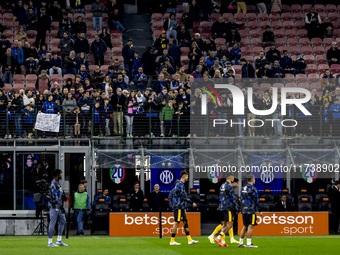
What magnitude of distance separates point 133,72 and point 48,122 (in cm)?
505

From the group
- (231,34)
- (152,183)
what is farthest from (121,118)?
(231,34)

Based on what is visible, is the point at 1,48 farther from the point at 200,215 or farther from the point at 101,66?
the point at 200,215

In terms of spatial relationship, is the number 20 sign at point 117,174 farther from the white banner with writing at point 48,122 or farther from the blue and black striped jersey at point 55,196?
the blue and black striped jersey at point 55,196

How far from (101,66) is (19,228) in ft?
28.7

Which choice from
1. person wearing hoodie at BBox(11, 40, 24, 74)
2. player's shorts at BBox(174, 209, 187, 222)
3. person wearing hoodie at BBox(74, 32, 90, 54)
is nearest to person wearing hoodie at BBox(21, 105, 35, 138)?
person wearing hoodie at BBox(11, 40, 24, 74)

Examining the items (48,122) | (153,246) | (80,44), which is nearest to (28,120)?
(48,122)

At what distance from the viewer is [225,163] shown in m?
33.8

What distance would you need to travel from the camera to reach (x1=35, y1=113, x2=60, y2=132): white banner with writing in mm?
32281

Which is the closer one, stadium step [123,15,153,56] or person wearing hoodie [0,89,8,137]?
person wearing hoodie [0,89,8,137]

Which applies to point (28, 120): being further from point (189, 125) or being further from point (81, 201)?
point (189, 125)

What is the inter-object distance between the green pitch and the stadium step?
13418 mm

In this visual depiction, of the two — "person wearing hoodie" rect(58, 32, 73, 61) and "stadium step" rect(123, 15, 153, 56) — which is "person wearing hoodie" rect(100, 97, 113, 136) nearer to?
"person wearing hoodie" rect(58, 32, 73, 61)

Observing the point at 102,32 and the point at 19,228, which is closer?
the point at 19,228

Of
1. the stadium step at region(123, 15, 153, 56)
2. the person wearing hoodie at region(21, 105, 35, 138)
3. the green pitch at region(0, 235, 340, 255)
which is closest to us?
the green pitch at region(0, 235, 340, 255)
